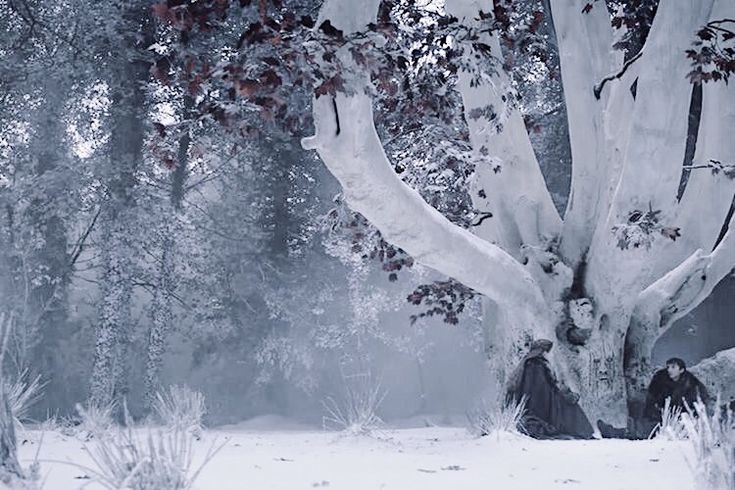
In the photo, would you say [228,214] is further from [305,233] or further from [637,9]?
[637,9]

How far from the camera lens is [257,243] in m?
19.8

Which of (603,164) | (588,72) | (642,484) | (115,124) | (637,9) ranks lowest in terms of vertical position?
(642,484)

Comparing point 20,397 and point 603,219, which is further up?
point 603,219

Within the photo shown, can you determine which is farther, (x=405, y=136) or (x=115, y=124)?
(x=115, y=124)

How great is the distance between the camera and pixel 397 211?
→ 6.02 metres

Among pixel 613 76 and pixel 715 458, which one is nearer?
pixel 715 458

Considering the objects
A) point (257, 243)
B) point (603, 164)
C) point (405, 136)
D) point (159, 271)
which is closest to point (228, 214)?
point (257, 243)

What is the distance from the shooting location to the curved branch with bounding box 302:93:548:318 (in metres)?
5.05

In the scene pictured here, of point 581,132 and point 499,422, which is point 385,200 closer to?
point 499,422

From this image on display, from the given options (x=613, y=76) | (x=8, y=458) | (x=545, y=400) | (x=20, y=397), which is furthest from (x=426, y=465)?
(x=613, y=76)

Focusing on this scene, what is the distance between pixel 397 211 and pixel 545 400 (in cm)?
347

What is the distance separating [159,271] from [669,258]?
1237cm

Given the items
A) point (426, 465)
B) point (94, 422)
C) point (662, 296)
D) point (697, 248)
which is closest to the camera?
point (94, 422)

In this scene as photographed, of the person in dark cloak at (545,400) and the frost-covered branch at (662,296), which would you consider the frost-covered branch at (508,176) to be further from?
the frost-covered branch at (662,296)
